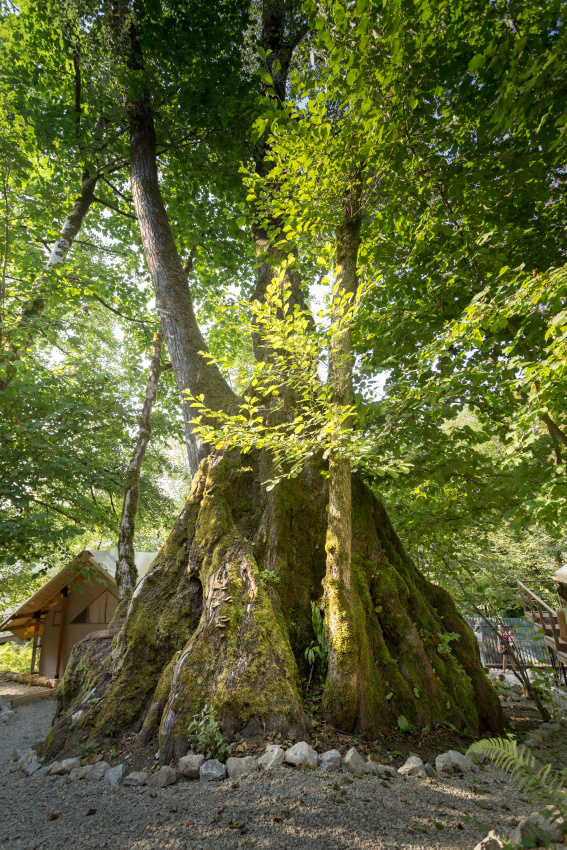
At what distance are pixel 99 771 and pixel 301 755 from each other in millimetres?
1533

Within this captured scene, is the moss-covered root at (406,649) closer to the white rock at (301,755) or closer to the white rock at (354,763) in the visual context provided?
the white rock at (354,763)

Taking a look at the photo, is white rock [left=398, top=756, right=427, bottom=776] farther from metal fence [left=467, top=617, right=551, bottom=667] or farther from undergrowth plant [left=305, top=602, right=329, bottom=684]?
metal fence [left=467, top=617, right=551, bottom=667]

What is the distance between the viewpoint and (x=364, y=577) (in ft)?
13.9

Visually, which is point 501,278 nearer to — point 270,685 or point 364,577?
point 364,577

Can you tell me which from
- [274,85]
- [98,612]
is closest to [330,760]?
[274,85]

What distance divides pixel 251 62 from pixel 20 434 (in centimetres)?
833

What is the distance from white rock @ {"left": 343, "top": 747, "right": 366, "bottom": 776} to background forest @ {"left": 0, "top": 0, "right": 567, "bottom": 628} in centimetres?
203

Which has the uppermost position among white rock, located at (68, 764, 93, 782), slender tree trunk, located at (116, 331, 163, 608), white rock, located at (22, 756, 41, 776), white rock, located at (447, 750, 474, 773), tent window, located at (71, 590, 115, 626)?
slender tree trunk, located at (116, 331, 163, 608)

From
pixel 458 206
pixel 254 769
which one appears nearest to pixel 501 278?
pixel 458 206

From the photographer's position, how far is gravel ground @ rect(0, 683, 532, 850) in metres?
1.94

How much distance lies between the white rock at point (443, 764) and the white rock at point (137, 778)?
2084mm

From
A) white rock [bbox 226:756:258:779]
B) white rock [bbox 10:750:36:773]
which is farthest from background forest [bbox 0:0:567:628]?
white rock [bbox 10:750:36:773]

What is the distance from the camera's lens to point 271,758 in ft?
8.55

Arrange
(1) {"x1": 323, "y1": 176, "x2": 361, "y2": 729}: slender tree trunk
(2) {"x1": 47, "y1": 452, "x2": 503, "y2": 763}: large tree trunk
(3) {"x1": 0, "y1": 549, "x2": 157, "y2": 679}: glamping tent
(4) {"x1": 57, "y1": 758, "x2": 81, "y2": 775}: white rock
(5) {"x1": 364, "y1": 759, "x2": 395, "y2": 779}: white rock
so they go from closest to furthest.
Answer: (5) {"x1": 364, "y1": 759, "x2": 395, "y2": 779}: white rock < (4) {"x1": 57, "y1": 758, "x2": 81, "y2": 775}: white rock < (2) {"x1": 47, "y1": 452, "x2": 503, "y2": 763}: large tree trunk < (1) {"x1": 323, "y1": 176, "x2": 361, "y2": 729}: slender tree trunk < (3) {"x1": 0, "y1": 549, "x2": 157, "y2": 679}: glamping tent
